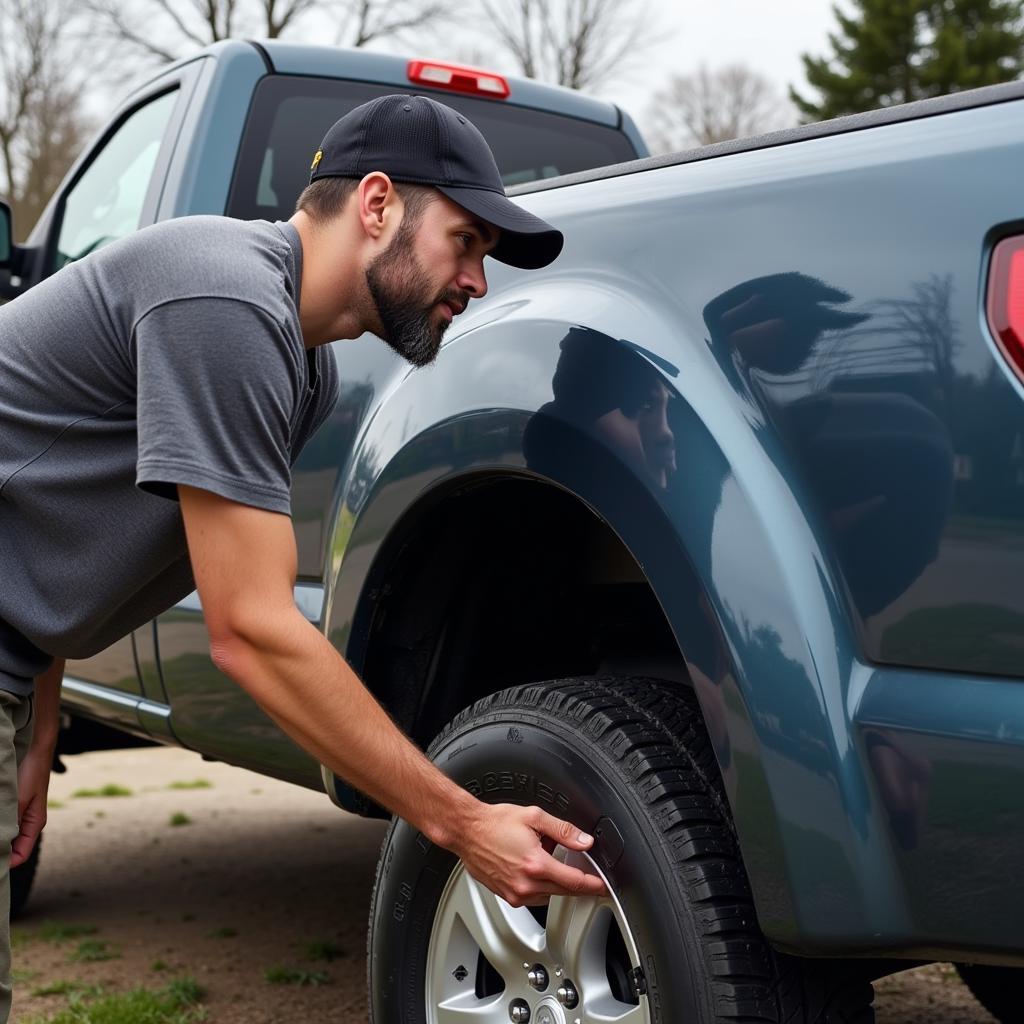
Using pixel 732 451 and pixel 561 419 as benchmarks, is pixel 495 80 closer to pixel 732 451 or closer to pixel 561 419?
pixel 561 419

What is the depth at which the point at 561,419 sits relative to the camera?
187cm

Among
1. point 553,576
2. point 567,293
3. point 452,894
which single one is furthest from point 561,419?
point 452,894

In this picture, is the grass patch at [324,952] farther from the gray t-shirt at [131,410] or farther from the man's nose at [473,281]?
the man's nose at [473,281]

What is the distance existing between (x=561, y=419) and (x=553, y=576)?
54cm

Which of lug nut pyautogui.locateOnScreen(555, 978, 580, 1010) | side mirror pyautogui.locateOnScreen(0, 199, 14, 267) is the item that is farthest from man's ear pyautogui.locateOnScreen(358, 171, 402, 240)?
side mirror pyautogui.locateOnScreen(0, 199, 14, 267)

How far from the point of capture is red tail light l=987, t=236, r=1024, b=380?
1.45 meters

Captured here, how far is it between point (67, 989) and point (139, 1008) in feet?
1.14

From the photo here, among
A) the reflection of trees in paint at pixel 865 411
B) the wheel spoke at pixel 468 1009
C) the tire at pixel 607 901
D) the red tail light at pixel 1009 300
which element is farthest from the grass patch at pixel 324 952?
the red tail light at pixel 1009 300

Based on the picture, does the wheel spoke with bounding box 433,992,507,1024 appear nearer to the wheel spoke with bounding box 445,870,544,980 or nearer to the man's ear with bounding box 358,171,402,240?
the wheel spoke with bounding box 445,870,544,980

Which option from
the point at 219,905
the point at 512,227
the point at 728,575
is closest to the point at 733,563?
the point at 728,575

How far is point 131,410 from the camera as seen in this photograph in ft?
6.03

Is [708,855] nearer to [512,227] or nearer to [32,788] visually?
[512,227]

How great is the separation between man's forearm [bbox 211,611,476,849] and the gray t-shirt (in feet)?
0.57

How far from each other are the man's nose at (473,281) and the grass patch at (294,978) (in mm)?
2192
